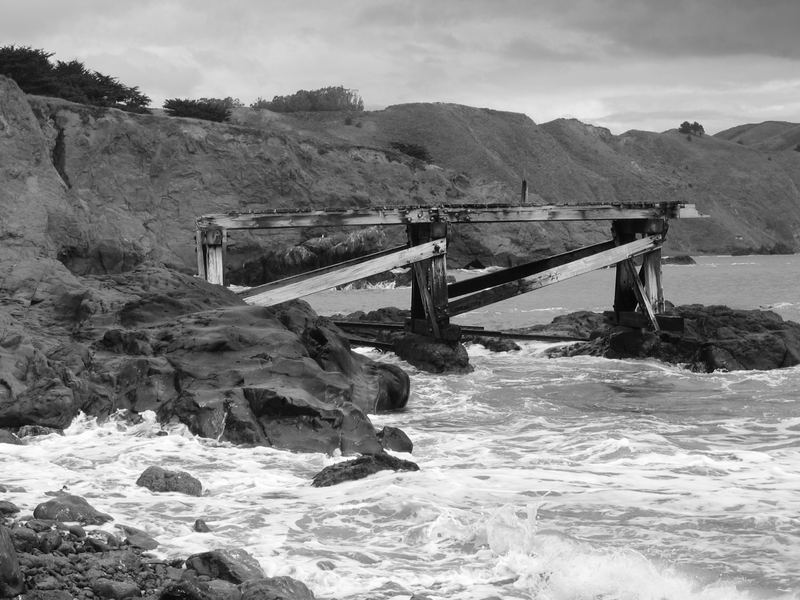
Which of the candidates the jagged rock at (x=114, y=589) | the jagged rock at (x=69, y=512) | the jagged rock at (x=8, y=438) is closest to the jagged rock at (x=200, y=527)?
the jagged rock at (x=69, y=512)

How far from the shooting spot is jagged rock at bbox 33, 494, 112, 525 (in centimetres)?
632

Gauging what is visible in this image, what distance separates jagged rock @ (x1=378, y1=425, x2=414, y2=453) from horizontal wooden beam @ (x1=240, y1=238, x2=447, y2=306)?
158 inches

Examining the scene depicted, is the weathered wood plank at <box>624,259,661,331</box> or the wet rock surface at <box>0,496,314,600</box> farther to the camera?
the weathered wood plank at <box>624,259,661,331</box>

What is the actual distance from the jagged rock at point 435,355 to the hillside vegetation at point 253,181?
6.21 m

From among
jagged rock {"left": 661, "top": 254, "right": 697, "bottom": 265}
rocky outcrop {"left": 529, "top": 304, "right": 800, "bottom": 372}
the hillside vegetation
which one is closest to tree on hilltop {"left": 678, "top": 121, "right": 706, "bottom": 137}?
the hillside vegetation

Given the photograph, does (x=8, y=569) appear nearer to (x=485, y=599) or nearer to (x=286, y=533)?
(x=286, y=533)

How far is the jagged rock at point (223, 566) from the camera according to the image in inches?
220

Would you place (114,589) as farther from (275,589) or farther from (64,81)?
(64,81)

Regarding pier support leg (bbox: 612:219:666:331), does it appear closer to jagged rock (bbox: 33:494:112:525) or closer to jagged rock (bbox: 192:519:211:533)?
jagged rock (bbox: 192:519:211:533)

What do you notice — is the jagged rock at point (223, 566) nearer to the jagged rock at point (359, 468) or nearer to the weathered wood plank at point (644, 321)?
the jagged rock at point (359, 468)

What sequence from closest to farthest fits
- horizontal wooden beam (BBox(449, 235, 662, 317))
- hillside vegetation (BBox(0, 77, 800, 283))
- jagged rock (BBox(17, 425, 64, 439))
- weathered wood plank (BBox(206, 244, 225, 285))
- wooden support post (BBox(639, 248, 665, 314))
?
jagged rock (BBox(17, 425, 64, 439)) → weathered wood plank (BBox(206, 244, 225, 285)) → horizontal wooden beam (BBox(449, 235, 662, 317)) → wooden support post (BBox(639, 248, 665, 314)) → hillside vegetation (BBox(0, 77, 800, 283))

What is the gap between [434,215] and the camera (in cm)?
1521

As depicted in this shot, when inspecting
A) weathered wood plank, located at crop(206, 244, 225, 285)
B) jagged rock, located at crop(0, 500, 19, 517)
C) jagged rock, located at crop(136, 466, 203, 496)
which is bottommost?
jagged rock, located at crop(136, 466, 203, 496)

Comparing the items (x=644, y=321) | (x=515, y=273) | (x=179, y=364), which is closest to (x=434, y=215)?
(x=515, y=273)
